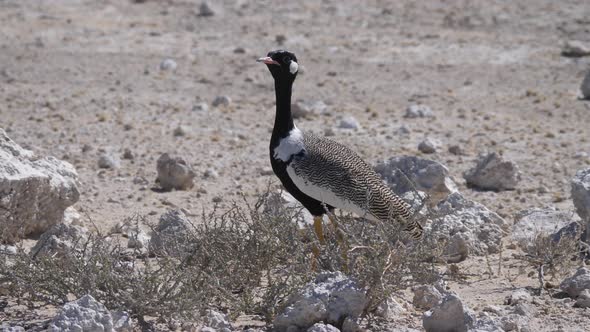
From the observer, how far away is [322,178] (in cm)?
623

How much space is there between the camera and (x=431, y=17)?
16.3 m

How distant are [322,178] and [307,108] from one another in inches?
192

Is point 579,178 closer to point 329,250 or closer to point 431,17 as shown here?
point 329,250

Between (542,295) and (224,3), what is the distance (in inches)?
468

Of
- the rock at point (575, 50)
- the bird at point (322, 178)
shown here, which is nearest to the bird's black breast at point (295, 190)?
the bird at point (322, 178)

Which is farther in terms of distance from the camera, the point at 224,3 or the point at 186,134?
the point at 224,3

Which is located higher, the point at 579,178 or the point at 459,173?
the point at 579,178

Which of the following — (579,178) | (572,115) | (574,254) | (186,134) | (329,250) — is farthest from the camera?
(572,115)

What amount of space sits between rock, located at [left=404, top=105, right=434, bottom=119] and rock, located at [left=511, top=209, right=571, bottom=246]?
3.63 metres

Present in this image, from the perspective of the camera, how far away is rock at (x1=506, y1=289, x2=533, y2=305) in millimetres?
5797

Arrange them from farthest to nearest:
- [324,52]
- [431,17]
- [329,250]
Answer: [431,17], [324,52], [329,250]

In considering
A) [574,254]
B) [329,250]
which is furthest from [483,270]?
[329,250]

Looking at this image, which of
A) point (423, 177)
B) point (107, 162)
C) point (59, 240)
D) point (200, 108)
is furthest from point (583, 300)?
point (200, 108)

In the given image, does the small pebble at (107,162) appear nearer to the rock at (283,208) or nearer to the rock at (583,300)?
the rock at (283,208)
